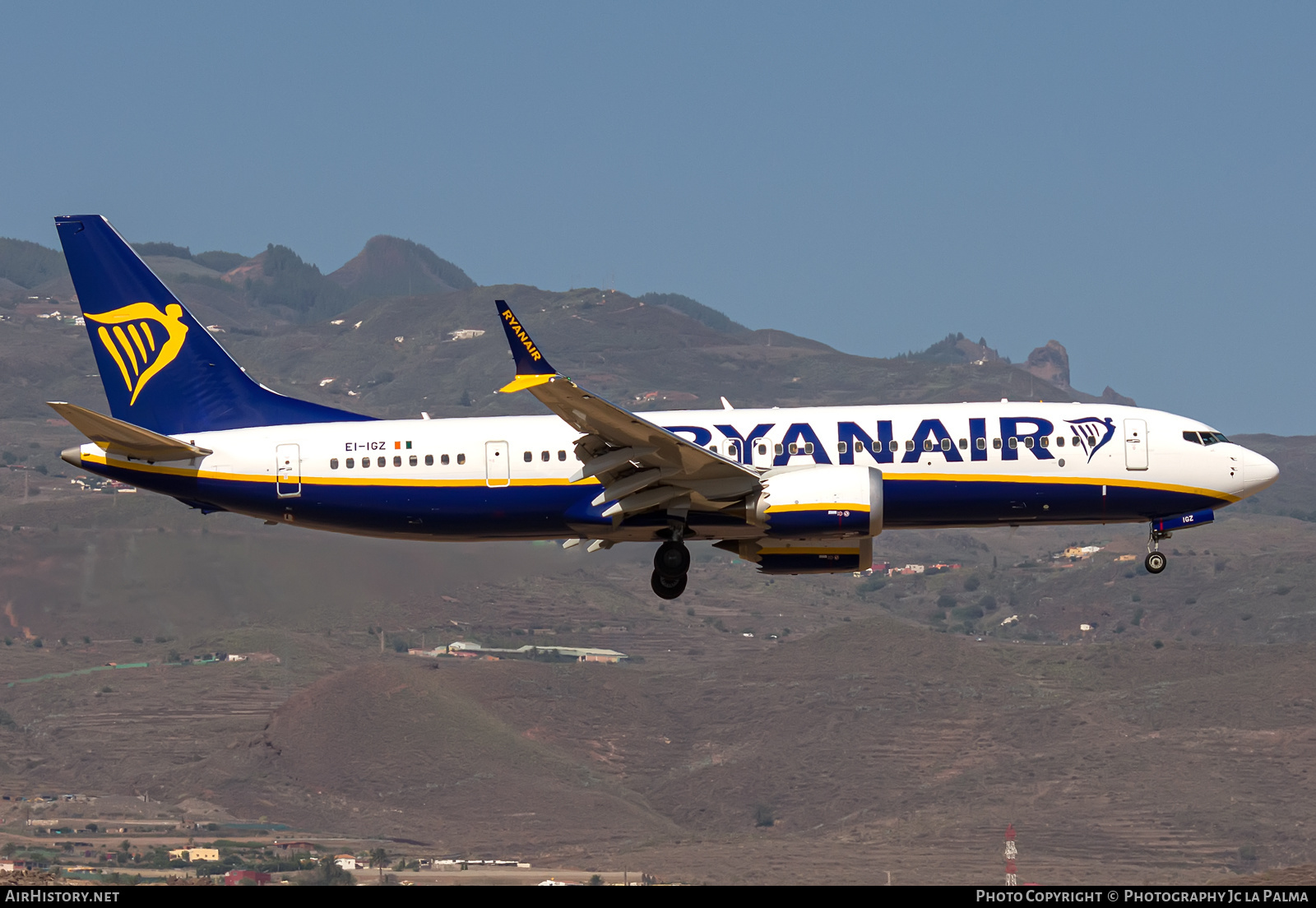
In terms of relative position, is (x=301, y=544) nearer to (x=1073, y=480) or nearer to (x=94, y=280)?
(x=94, y=280)

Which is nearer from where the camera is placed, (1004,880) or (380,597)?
(380,597)

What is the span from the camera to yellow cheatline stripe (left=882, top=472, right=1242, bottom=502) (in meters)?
47.0

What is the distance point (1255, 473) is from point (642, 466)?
1716cm

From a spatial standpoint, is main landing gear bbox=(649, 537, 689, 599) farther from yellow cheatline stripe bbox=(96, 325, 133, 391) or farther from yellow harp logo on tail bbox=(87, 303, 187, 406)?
yellow cheatline stripe bbox=(96, 325, 133, 391)

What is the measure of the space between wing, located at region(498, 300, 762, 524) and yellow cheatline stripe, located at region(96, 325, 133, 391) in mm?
13008

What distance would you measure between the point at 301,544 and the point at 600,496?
2404 inches

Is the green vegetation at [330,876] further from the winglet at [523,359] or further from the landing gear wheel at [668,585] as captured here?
the winglet at [523,359]

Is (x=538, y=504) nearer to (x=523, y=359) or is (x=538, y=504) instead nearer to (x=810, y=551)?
(x=523, y=359)

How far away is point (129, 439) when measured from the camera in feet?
153

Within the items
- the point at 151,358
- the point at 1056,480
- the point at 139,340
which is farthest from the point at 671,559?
the point at 139,340

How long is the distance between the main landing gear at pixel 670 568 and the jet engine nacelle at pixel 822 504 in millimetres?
2647
